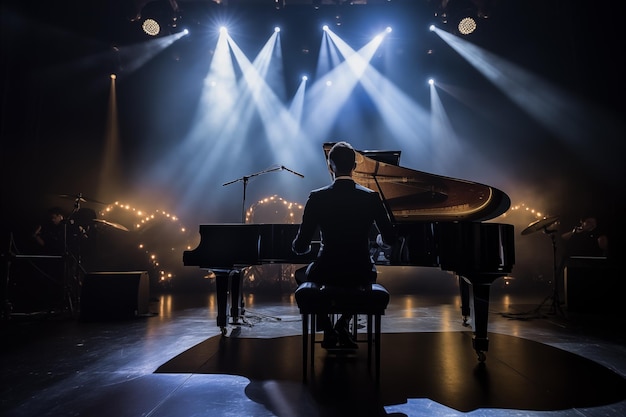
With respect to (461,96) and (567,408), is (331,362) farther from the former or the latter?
(461,96)

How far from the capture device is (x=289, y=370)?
8.44 feet

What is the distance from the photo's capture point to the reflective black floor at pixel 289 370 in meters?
1.94

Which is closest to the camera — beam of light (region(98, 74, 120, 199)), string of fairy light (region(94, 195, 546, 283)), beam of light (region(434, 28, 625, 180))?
beam of light (region(434, 28, 625, 180))

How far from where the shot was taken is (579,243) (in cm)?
687

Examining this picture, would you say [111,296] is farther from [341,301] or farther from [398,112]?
[398,112]

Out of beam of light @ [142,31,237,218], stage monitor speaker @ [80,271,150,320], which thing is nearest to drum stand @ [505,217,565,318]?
stage monitor speaker @ [80,271,150,320]

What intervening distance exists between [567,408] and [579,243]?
621 cm

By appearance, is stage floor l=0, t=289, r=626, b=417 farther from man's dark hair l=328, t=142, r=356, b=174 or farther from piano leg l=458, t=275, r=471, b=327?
man's dark hair l=328, t=142, r=356, b=174

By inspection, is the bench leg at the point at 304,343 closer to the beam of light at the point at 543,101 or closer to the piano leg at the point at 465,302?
the piano leg at the point at 465,302

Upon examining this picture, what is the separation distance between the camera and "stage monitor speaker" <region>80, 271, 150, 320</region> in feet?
14.6

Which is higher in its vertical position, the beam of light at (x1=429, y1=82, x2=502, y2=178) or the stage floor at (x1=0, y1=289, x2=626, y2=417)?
the beam of light at (x1=429, y1=82, x2=502, y2=178)

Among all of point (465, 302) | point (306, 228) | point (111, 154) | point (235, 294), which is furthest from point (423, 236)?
point (111, 154)

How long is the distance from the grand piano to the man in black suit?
613mm

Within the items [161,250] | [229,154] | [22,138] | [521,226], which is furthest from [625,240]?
[22,138]
